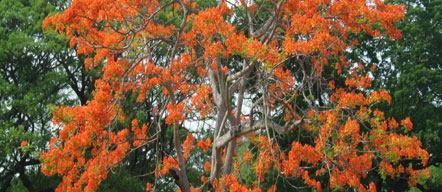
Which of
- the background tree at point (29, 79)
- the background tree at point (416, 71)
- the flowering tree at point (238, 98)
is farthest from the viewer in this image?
the background tree at point (416, 71)

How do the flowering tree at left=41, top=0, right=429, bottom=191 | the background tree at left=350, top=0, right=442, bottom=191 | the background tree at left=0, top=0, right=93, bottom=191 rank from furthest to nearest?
the background tree at left=350, top=0, right=442, bottom=191 → the background tree at left=0, top=0, right=93, bottom=191 → the flowering tree at left=41, top=0, right=429, bottom=191

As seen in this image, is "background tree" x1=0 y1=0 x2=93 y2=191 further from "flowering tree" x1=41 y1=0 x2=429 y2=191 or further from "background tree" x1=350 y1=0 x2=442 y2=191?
A: "background tree" x1=350 y1=0 x2=442 y2=191

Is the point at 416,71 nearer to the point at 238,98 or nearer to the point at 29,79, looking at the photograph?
the point at 238,98

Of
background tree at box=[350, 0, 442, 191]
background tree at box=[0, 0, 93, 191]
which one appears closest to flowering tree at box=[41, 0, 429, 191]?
background tree at box=[0, 0, 93, 191]

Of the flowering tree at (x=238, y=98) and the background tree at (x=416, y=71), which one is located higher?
the background tree at (x=416, y=71)

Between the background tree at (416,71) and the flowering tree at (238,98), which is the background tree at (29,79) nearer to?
the flowering tree at (238,98)

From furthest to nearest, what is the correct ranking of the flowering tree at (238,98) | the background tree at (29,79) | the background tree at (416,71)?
the background tree at (416,71) → the background tree at (29,79) → the flowering tree at (238,98)

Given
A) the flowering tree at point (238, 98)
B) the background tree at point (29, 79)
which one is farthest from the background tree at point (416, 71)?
the background tree at point (29, 79)

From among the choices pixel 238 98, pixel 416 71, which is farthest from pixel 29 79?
pixel 416 71

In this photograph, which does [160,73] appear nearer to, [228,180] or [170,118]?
[170,118]

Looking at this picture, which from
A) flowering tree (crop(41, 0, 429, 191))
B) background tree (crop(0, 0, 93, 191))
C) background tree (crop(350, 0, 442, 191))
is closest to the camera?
flowering tree (crop(41, 0, 429, 191))

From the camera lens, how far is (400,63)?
44.9 feet

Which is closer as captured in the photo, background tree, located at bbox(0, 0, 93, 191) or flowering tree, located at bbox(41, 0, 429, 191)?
flowering tree, located at bbox(41, 0, 429, 191)

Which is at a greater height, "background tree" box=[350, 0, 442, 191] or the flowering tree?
"background tree" box=[350, 0, 442, 191]
